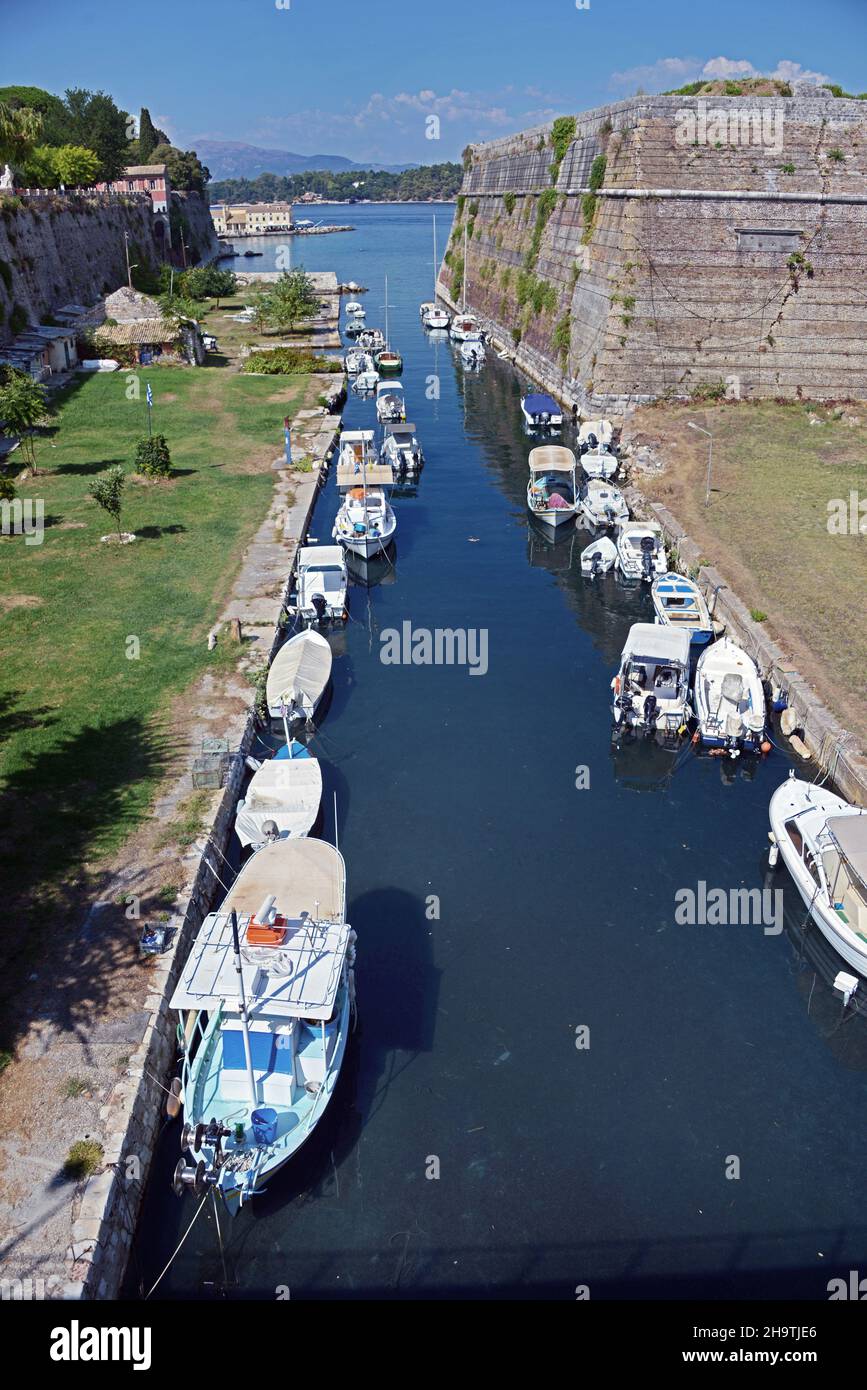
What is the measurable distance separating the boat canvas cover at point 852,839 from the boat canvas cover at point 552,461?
2211cm

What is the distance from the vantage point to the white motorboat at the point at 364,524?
31.0m

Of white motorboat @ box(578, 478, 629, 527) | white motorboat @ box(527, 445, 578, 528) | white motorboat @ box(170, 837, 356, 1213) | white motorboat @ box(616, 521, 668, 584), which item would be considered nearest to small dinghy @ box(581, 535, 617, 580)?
white motorboat @ box(616, 521, 668, 584)

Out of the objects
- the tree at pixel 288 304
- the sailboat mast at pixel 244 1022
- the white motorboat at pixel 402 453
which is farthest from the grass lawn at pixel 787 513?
the tree at pixel 288 304

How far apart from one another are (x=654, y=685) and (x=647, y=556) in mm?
8716

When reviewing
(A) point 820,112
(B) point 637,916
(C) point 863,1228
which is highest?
(A) point 820,112

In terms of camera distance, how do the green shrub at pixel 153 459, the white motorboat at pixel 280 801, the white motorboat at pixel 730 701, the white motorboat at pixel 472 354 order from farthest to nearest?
the white motorboat at pixel 472 354 → the green shrub at pixel 153 459 → the white motorboat at pixel 730 701 → the white motorboat at pixel 280 801

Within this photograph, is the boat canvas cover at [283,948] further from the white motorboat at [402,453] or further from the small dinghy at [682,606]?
the white motorboat at [402,453]

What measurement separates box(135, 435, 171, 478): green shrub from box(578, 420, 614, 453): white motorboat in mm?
17892

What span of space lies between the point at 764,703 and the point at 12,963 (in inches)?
654

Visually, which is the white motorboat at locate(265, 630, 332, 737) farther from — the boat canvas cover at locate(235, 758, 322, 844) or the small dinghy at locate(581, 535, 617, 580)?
the small dinghy at locate(581, 535, 617, 580)

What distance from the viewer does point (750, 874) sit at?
58.5 feet
